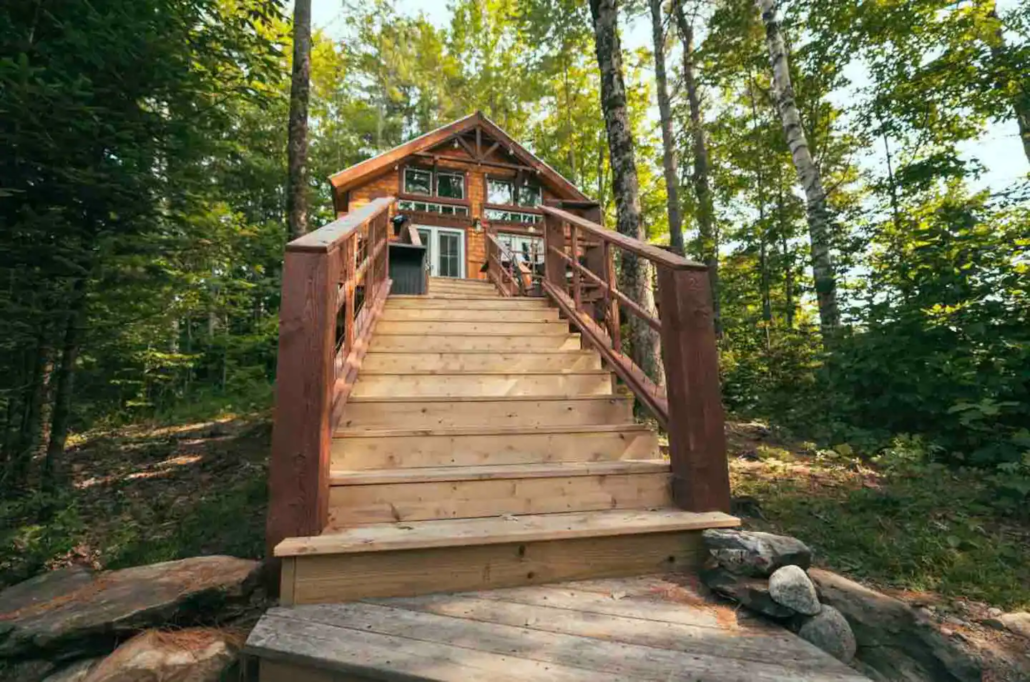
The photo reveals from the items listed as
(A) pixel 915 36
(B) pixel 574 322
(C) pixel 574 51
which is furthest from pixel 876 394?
(C) pixel 574 51

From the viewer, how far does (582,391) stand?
3084 millimetres

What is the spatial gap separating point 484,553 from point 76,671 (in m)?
1.28

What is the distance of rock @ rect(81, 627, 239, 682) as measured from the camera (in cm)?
129

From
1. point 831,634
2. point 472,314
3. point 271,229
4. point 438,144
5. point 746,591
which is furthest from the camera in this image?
point 438,144

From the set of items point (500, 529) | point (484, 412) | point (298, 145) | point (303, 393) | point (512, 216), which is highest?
point (512, 216)

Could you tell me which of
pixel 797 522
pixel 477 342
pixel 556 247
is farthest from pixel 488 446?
pixel 556 247

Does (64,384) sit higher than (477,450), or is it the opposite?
(64,384)

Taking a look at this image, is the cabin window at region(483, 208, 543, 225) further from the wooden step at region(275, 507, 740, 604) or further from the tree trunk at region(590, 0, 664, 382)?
the wooden step at region(275, 507, 740, 604)

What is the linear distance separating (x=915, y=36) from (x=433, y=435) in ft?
30.2

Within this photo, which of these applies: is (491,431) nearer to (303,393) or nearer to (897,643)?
(303,393)

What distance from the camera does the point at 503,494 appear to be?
2.07 m

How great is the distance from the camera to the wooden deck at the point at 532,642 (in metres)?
1.23

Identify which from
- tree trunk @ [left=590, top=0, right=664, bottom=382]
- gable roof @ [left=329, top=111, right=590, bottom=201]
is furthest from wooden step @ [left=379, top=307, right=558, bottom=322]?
gable roof @ [left=329, top=111, right=590, bottom=201]

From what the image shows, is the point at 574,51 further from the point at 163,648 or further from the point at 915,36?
the point at 163,648
